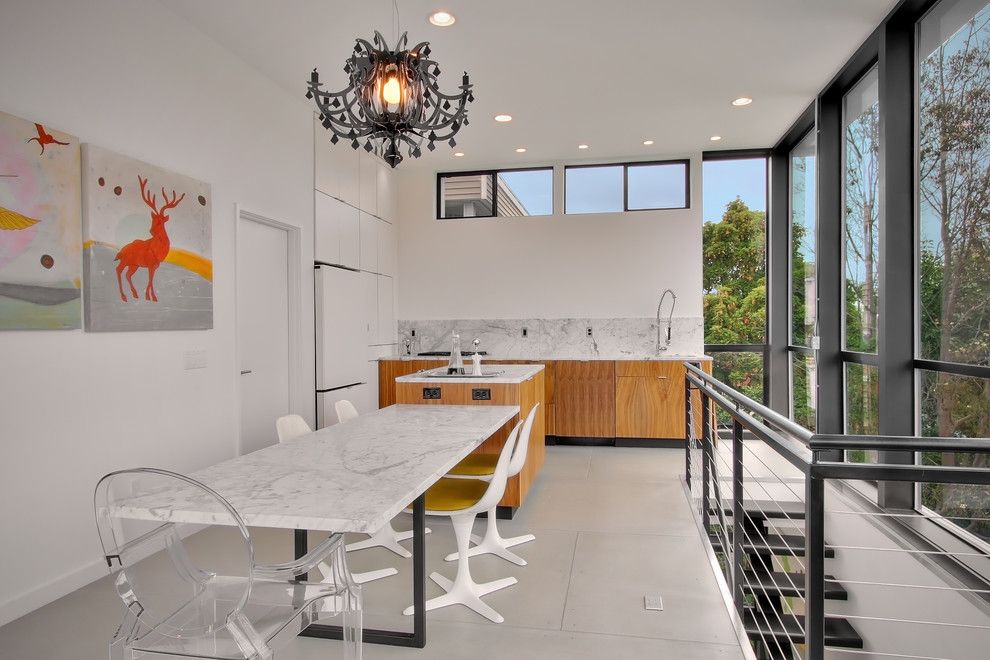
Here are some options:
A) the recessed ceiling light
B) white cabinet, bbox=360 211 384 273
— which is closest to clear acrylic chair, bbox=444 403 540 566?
the recessed ceiling light

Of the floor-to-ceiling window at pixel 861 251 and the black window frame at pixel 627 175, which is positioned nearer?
the floor-to-ceiling window at pixel 861 251

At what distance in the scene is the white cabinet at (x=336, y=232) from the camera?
504cm

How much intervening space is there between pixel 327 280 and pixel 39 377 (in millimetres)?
2555

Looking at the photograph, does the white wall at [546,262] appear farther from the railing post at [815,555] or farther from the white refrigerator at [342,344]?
the railing post at [815,555]

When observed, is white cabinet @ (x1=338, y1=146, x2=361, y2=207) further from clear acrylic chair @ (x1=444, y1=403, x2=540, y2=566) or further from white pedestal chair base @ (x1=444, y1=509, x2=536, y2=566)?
white pedestal chair base @ (x1=444, y1=509, x2=536, y2=566)

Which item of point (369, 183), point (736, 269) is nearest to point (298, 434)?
point (369, 183)

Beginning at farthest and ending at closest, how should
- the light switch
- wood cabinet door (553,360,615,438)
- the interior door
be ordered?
wood cabinet door (553,360,615,438) < the interior door < the light switch

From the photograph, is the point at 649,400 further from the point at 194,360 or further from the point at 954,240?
the point at 194,360

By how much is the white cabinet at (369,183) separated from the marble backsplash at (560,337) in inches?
58.5

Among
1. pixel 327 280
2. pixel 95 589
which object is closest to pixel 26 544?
pixel 95 589

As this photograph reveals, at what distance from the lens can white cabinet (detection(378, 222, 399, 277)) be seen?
21.2 feet

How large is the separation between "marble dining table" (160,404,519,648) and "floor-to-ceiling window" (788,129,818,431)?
3.64 metres

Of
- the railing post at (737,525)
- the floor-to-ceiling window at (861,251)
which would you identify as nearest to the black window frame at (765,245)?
the floor-to-ceiling window at (861,251)

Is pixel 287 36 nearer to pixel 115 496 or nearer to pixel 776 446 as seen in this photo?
pixel 115 496
